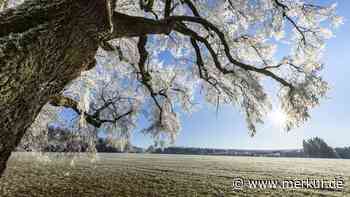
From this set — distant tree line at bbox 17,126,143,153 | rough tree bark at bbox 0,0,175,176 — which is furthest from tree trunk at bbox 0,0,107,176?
distant tree line at bbox 17,126,143,153

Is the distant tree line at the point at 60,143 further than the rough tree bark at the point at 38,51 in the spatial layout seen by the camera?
Yes

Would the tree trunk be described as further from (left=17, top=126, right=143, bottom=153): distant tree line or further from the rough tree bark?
(left=17, top=126, right=143, bottom=153): distant tree line

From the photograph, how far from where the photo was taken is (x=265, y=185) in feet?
52.6

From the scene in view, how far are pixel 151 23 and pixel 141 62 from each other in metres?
4.26

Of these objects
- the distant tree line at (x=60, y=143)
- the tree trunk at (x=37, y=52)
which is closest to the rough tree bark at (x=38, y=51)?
the tree trunk at (x=37, y=52)

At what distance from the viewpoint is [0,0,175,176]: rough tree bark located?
2049mm

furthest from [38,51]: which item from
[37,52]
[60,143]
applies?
[60,143]

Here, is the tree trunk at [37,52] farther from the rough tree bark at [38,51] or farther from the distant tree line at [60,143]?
the distant tree line at [60,143]

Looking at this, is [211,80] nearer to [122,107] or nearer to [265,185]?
[122,107]

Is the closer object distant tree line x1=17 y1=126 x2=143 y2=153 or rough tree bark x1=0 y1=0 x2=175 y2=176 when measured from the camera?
rough tree bark x1=0 y1=0 x2=175 y2=176

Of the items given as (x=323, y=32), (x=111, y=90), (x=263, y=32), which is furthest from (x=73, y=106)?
(x=323, y=32)

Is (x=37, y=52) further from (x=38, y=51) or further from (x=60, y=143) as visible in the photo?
(x=60, y=143)

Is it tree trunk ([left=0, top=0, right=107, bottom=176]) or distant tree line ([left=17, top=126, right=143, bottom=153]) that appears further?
distant tree line ([left=17, top=126, right=143, bottom=153])

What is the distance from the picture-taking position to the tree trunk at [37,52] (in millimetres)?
2047
